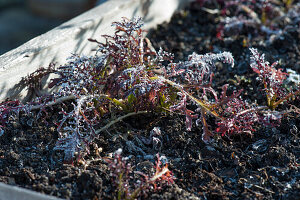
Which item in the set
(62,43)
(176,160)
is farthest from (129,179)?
(62,43)

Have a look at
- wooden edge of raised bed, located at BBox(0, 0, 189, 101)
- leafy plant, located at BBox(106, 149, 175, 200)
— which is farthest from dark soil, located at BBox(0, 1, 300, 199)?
wooden edge of raised bed, located at BBox(0, 0, 189, 101)

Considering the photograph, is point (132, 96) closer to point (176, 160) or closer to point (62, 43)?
point (176, 160)

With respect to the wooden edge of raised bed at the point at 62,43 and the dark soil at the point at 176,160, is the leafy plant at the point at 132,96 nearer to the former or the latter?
the dark soil at the point at 176,160

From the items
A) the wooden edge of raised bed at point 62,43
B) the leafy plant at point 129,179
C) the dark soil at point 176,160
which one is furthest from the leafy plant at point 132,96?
the leafy plant at point 129,179

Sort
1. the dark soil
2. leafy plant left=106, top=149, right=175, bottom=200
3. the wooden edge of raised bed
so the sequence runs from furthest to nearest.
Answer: the wooden edge of raised bed → the dark soil → leafy plant left=106, top=149, right=175, bottom=200

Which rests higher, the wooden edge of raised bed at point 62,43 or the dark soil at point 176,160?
the wooden edge of raised bed at point 62,43

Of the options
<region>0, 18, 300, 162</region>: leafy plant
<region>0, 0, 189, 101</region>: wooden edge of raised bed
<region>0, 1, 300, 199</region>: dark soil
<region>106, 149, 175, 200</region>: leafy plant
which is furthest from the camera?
<region>0, 0, 189, 101</region>: wooden edge of raised bed

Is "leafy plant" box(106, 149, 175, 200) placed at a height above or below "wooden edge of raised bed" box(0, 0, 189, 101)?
below

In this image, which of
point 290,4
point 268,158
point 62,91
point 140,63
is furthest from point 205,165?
point 290,4

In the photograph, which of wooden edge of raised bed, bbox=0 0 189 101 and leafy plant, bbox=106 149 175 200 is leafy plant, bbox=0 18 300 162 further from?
leafy plant, bbox=106 149 175 200
